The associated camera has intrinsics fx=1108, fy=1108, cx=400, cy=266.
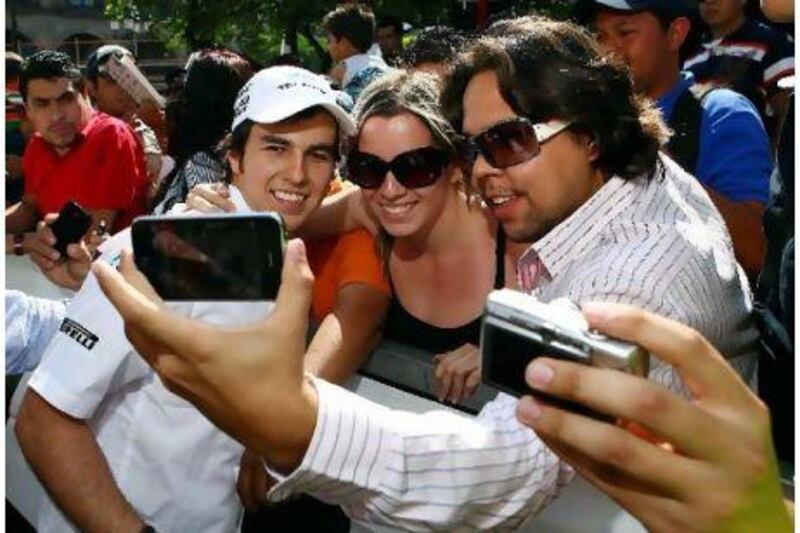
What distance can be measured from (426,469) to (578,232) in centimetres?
65

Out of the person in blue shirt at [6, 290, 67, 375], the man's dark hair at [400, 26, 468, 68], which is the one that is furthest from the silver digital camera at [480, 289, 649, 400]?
the man's dark hair at [400, 26, 468, 68]

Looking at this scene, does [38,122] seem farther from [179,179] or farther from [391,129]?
[391,129]

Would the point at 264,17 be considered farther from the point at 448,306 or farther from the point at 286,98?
the point at 448,306

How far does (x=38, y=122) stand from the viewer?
518cm

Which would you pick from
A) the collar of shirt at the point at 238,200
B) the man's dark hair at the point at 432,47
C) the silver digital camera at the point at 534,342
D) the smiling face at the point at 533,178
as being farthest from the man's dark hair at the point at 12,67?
the silver digital camera at the point at 534,342

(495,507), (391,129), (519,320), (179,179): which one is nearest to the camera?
(519,320)

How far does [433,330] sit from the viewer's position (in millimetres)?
2553

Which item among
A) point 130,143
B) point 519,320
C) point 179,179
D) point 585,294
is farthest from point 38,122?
point 519,320

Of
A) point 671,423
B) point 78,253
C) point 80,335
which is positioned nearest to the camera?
point 671,423

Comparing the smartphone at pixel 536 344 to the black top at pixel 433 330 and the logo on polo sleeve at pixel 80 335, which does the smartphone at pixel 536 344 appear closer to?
the logo on polo sleeve at pixel 80 335

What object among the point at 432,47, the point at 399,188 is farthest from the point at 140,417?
the point at 432,47

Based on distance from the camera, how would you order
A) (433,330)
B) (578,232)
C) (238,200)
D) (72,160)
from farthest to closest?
(72,160) → (238,200) → (433,330) → (578,232)

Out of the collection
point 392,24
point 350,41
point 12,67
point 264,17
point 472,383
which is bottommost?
point 264,17

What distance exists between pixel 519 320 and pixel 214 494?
1422 millimetres
